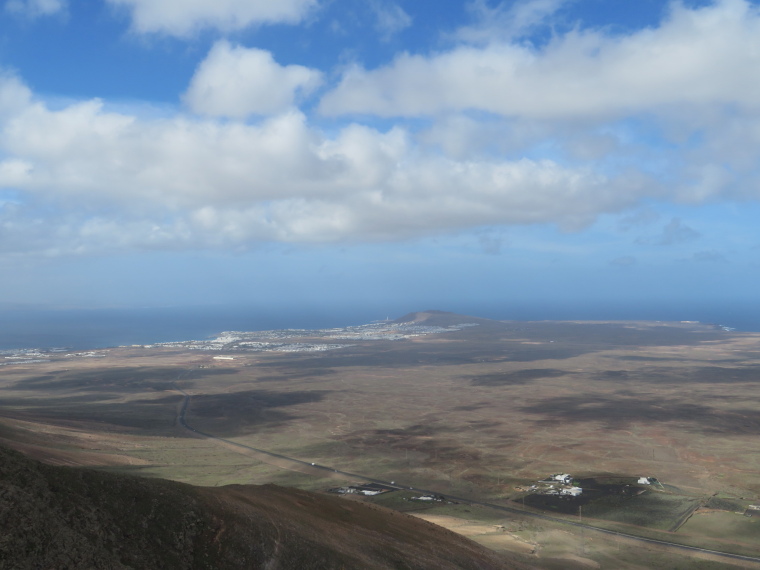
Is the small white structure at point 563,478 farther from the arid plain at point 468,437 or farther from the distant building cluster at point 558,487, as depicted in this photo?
the arid plain at point 468,437

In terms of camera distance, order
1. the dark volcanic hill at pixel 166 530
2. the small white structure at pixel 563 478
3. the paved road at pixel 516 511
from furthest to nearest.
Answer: the small white structure at pixel 563 478 → the paved road at pixel 516 511 → the dark volcanic hill at pixel 166 530

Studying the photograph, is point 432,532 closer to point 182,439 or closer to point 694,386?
point 182,439

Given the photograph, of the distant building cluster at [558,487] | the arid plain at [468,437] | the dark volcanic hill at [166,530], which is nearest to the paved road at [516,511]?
the arid plain at [468,437]

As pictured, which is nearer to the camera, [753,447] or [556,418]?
[753,447]

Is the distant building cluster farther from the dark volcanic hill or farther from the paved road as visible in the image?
the dark volcanic hill

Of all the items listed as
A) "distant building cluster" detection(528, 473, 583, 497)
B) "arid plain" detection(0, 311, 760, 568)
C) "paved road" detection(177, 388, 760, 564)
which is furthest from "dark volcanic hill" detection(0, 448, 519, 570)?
"distant building cluster" detection(528, 473, 583, 497)

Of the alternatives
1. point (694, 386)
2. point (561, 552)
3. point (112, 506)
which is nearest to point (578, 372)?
point (694, 386)

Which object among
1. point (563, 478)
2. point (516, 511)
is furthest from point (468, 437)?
point (516, 511)

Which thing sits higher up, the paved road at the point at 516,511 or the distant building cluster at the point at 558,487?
the paved road at the point at 516,511
